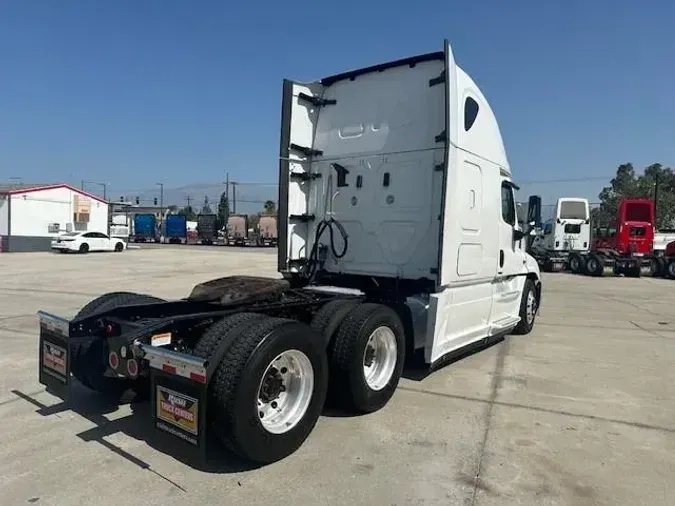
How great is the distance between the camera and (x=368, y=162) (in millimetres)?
6453

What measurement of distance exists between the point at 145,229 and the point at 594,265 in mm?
50201

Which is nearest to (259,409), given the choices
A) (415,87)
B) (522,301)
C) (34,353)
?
(415,87)

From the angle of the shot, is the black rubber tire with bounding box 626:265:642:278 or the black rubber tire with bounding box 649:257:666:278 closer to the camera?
the black rubber tire with bounding box 649:257:666:278

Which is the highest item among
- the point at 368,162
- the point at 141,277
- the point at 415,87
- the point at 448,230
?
the point at 415,87

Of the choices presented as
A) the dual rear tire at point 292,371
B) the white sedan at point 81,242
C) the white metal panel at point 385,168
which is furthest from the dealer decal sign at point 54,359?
the white sedan at point 81,242

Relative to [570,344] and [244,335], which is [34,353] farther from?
[570,344]

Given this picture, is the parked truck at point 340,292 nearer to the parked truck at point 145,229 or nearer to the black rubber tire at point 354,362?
the black rubber tire at point 354,362

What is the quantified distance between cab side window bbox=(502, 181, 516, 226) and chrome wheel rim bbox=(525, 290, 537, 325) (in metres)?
1.71

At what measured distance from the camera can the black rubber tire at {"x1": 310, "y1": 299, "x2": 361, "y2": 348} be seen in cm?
470

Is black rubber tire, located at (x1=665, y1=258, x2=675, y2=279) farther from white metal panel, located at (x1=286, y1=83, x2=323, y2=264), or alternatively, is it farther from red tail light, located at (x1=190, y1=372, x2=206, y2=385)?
red tail light, located at (x1=190, y1=372, x2=206, y2=385)

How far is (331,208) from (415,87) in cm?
177

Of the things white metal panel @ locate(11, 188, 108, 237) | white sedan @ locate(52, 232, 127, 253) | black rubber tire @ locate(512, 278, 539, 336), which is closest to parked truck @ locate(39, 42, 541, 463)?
black rubber tire @ locate(512, 278, 539, 336)

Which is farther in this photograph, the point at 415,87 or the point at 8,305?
the point at 8,305

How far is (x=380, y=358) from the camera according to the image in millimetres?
5230
